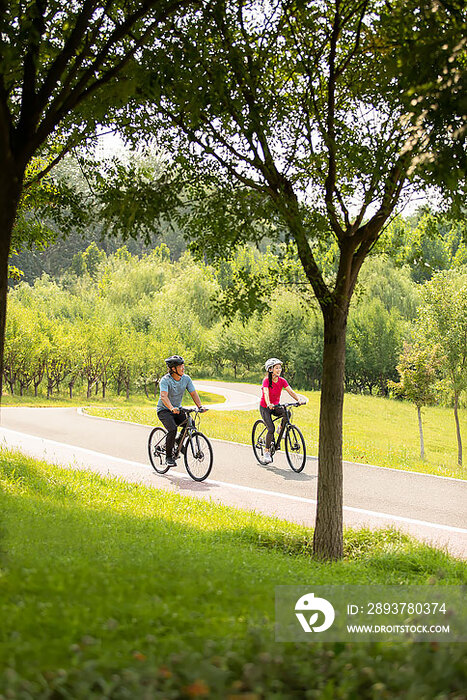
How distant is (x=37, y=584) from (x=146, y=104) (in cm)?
535

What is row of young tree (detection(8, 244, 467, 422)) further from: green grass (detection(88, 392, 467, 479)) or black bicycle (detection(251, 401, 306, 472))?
black bicycle (detection(251, 401, 306, 472))

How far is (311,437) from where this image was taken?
2053 cm

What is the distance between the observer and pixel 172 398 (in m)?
10.6

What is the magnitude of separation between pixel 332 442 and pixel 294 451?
5211 mm

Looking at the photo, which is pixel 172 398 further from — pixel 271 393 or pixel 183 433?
pixel 271 393

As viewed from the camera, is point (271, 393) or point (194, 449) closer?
point (194, 449)

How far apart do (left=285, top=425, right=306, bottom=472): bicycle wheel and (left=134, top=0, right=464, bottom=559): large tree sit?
4.79 metres

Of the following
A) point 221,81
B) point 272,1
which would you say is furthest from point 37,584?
point 272,1

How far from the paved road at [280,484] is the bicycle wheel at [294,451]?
17 centimetres

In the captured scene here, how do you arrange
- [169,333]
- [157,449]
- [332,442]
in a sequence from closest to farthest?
[332,442], [157,449], [169,333]

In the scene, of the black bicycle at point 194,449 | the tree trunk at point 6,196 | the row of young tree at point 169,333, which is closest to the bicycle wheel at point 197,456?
the black bicycle at point 194,449

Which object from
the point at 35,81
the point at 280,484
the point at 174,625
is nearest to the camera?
the point at 174,625

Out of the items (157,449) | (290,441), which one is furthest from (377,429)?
(157,449)

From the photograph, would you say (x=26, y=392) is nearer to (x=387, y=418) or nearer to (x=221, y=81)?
(x=387, y=418)
